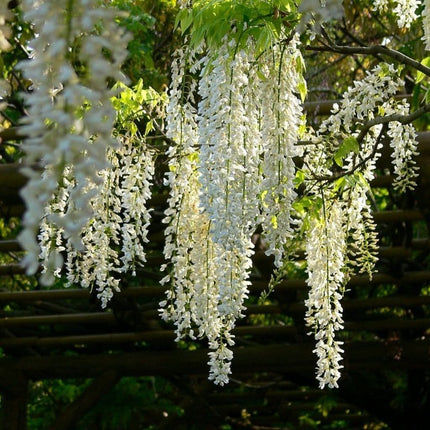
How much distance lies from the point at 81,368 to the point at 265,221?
4.23 meters

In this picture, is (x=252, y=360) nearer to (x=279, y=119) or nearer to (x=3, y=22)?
(x=279, y=119)

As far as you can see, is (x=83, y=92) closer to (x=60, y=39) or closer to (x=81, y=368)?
(x=60, y=39)

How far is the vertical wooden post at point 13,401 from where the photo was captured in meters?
7.52

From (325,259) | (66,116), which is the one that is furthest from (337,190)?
(66,116)

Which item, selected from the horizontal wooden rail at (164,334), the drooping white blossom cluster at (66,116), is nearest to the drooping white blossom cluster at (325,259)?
the drooping white blossom cluster at (66,116)

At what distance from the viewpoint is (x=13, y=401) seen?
7.61m

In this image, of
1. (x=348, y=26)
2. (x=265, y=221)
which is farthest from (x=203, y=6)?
(x=348, y=26)

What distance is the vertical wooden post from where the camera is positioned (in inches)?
296

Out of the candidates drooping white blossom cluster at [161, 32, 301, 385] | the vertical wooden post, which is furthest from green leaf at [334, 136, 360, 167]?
the vertical wooden post

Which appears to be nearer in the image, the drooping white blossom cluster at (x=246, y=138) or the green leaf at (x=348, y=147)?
the drooping white blossom cluster at (x=246, y=138)

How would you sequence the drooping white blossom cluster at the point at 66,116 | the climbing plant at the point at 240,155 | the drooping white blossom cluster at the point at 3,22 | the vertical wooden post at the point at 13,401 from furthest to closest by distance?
the vertical wooden post at the point at 13,401 → the climbing plant at the point at 240,155 → the drooping white blossom cluster at the point at 3,22 → the drooping white blossom cluster at the point at 66,116

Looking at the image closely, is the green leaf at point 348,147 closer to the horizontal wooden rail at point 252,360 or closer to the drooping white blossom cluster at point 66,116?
the drooping white blossom cluster at point 66,116

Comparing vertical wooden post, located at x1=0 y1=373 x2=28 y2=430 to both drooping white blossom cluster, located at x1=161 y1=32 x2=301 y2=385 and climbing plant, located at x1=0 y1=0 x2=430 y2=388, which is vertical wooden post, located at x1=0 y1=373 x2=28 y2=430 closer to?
climbing plant, located at x1=0 y1=0 x2=430 y2=388

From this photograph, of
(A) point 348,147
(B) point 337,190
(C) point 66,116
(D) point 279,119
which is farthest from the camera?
(B) point 337,190
